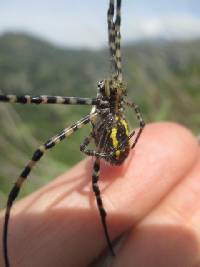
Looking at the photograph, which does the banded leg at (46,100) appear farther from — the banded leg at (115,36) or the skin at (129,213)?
the skin at (129,213)

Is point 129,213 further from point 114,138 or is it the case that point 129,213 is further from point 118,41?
point 118,41

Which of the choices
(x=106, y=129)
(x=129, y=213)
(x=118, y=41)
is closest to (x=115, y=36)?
(x=118, y=41)

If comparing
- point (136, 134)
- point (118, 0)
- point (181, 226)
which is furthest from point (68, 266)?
point (118, 0)

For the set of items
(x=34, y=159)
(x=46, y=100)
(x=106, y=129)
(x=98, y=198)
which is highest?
(x=46, y=100)

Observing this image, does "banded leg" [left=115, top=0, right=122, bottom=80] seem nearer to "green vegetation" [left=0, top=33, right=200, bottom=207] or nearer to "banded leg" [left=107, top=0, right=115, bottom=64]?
"banded leg" [left=107, top=0, right=115, bottom=64]

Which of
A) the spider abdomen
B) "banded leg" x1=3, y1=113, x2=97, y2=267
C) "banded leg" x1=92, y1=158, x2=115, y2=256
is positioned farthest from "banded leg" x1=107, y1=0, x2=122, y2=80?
"banded leg" x1=92, y1=158, x2=115, y2=256
